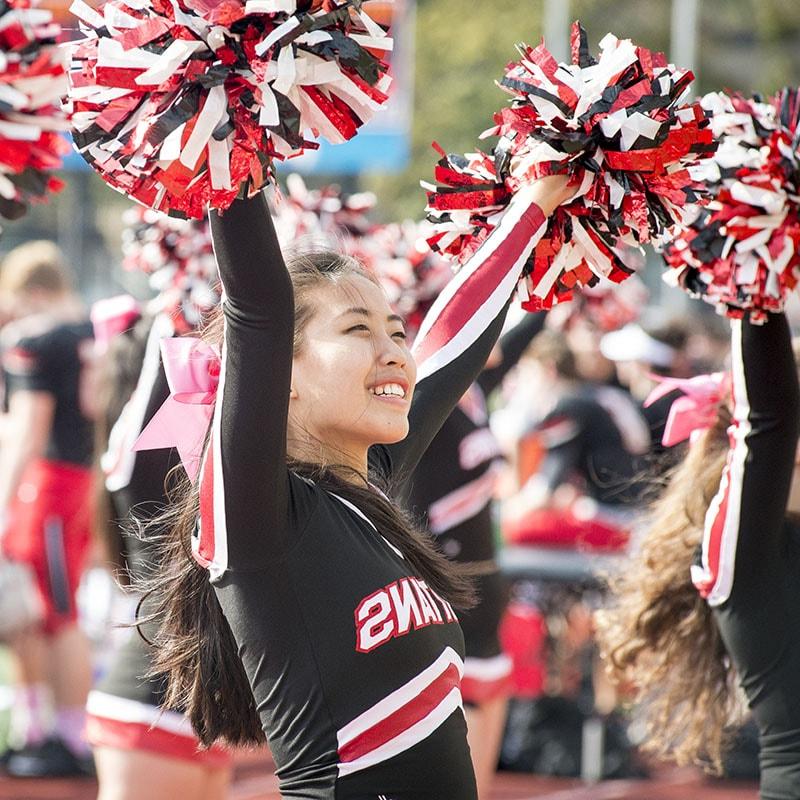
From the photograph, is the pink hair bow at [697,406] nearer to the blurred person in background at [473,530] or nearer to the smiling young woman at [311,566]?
the smiling young woman at [311,566]

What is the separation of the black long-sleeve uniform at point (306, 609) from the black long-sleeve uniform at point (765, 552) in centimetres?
78

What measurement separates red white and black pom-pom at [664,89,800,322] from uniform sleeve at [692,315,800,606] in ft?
Answer: 0.26

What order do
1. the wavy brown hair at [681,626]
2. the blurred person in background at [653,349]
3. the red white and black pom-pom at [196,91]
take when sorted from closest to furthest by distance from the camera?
the red white and black pom-pom at [196,91]
the wavy brown hair at [681,626]
the blurred person in background at [653,349]

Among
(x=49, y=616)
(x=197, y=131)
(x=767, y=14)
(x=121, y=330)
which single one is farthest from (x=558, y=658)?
(x=767, y=14)

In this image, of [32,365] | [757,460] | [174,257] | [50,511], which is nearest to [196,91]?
[757,460]

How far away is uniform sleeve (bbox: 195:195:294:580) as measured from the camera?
5.52 ft

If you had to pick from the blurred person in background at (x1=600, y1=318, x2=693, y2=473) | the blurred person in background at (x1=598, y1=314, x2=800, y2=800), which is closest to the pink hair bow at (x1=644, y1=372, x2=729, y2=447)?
the blurred person in background at (x1=598, y1=314, x2=800, y2=800)

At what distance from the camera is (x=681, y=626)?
280cm

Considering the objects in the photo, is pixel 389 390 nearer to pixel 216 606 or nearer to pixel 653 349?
pixel 216 606

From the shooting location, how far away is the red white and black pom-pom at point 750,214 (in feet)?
7.88

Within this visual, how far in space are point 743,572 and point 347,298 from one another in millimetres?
922

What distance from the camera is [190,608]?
6.50 ft

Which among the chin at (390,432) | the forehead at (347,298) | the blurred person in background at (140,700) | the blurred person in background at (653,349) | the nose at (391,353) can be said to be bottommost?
the blurred person in background at (140,700)

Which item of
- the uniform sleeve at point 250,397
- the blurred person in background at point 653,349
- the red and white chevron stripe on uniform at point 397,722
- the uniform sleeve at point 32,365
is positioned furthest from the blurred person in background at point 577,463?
the uniform sleeve at point 250,397
